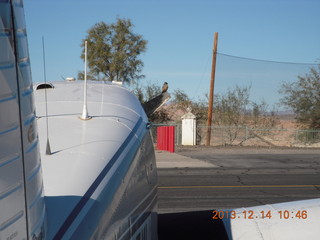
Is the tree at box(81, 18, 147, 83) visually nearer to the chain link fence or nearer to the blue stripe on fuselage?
the chain link fence

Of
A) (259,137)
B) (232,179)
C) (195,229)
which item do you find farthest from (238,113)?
(195,229)

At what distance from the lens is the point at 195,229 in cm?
616

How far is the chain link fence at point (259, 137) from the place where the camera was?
32.3m

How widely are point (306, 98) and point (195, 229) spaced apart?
30.1m

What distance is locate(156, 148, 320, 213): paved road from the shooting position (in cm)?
1213

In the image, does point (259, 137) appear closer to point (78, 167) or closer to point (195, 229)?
point (195, 229)

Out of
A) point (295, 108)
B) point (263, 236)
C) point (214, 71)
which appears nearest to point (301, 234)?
point (263, 236)

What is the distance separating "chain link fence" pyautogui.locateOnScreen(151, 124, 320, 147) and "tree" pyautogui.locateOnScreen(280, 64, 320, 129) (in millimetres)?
2025

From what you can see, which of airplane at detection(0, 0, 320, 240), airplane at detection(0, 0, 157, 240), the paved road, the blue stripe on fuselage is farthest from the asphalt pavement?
the blue stripe on fuselage

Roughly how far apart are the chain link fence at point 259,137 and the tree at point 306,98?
2.02 metres

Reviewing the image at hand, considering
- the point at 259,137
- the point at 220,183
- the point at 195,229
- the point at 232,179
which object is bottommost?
the point at 259,137

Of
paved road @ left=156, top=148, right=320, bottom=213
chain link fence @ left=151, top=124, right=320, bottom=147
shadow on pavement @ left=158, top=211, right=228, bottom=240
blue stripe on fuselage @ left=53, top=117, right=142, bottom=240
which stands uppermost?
blue stripe on fuselage @ left=53, top=117, right=142, bottom=240

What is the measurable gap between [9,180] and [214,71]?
97.8ft

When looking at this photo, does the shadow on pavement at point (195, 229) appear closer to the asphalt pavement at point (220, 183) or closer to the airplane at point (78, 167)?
the asphalt pavement at point (220, 183)
